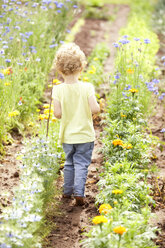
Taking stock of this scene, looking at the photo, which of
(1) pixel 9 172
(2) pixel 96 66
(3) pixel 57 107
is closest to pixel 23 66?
(2) pixel 96 66

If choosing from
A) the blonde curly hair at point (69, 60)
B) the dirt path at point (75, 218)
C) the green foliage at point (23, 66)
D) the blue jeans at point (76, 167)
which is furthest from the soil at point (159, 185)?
the green foliage at point (23, 66)

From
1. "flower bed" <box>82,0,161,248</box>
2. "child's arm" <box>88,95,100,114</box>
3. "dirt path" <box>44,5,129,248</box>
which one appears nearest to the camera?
"flower bed" <box>82,0,161,248</box>

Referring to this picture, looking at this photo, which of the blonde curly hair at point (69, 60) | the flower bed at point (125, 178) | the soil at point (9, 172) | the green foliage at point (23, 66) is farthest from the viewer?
the green foliage at point (23, 66)

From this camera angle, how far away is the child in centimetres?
311

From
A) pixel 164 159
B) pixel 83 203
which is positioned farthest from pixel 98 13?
pixel 83 203

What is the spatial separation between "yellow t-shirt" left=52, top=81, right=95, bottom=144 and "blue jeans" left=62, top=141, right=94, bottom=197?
0.09 metres

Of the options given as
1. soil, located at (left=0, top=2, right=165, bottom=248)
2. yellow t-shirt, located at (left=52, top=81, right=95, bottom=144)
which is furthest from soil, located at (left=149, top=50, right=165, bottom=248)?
yellow t-shirt, located at (left=52, top=81, right=95, bottom=144)

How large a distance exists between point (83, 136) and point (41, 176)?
1.77 feet

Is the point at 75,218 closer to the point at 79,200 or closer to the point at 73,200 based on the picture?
the point at 79,200

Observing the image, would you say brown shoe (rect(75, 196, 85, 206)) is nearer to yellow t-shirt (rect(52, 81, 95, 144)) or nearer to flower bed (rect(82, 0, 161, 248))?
flower bed (rect(82, 0, 161, 248))

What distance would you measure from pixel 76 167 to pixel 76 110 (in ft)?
1.59

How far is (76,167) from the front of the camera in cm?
323

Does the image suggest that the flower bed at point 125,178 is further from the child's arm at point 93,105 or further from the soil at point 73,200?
the child's arm at point 93,105

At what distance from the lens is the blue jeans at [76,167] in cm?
319
